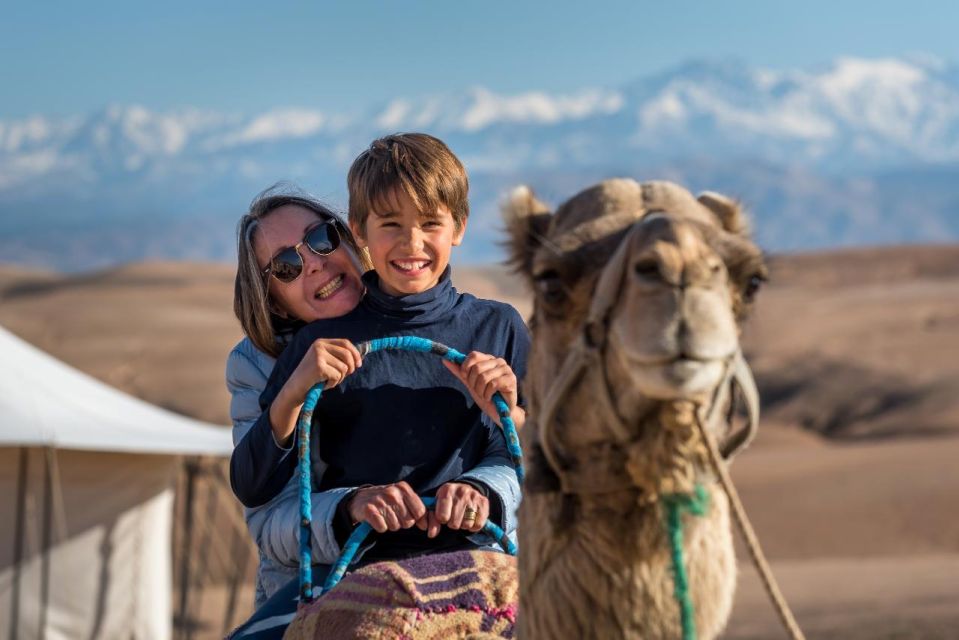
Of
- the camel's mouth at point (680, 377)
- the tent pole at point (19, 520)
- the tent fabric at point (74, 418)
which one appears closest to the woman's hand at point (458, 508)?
the camel's mouth at point (680, 377)

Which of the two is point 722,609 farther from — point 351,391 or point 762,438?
point 762,438

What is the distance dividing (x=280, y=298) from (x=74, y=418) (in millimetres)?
8952

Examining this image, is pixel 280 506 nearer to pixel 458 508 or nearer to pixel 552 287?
pixel 458 508

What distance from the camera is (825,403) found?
35906mm

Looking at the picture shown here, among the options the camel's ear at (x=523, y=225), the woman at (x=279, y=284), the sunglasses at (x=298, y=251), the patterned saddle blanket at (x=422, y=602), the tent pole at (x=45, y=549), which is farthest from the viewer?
the tent pole at (x=45, y=549)

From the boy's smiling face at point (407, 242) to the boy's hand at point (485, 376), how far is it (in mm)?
272

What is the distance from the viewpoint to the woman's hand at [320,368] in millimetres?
3002

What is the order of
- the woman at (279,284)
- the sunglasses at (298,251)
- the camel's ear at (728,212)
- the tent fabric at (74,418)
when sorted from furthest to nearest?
the tent fabric at (74,418), the sunglasses at (298,251), the woman at (279,284), the camel's ear at (728,212)

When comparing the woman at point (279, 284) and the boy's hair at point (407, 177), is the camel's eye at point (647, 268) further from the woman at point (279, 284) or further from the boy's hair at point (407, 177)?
the woman at point (279, 284)

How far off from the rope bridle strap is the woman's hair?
59 cm

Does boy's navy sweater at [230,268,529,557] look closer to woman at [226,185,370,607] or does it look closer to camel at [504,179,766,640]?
woman at [226,185,370,607]

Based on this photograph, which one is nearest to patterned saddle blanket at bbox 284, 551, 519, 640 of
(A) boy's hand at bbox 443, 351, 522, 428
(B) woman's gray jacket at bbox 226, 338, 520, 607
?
(B) woman's gray jacket at bbox 226, 338, 520, 607

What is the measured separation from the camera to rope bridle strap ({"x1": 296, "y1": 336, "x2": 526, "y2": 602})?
3018 millimetres

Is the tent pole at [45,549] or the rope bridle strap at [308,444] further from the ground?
the rope bridle strap at [308,444]
